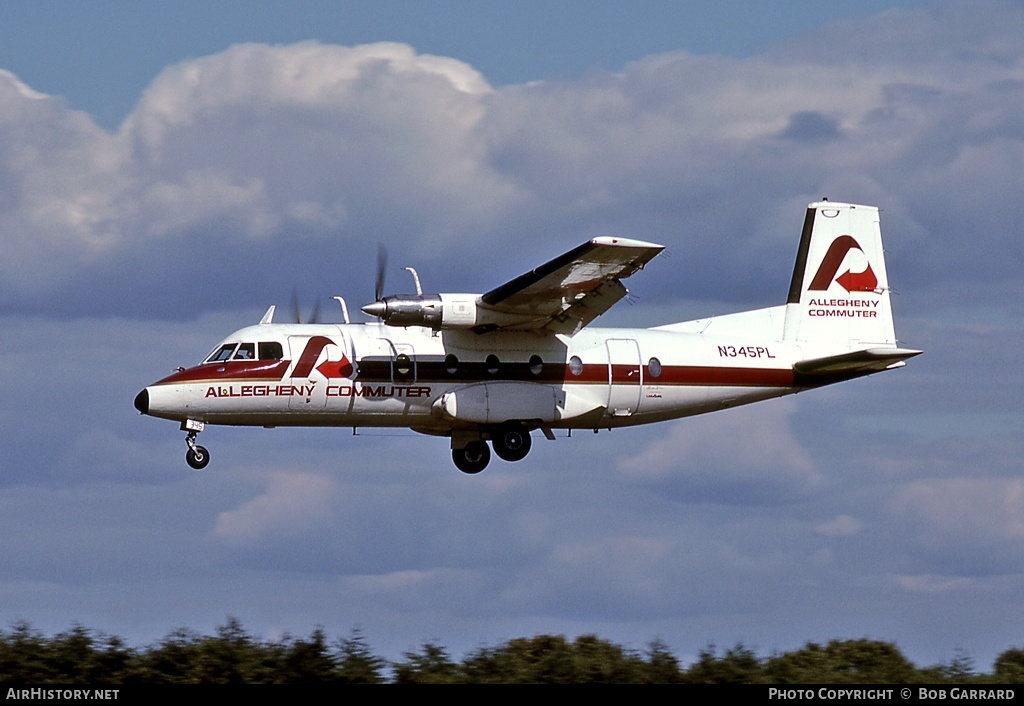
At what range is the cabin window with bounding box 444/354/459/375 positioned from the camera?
987 inches

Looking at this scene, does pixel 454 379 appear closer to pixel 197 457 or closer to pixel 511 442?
pixel 511 442

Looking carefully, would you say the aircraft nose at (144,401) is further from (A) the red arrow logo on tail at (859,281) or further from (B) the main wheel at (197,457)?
(A) the red arrow logo on tail at (859,281)

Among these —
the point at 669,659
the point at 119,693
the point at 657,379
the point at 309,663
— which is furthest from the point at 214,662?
the point at 657,379

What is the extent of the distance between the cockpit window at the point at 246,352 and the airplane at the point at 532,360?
0.02 meters

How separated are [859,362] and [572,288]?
19.8ft

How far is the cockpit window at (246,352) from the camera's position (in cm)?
2467

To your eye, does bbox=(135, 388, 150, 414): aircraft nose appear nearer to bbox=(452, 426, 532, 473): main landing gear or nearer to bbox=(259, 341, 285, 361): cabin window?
bbox=(259, 341, 285, 361): cabin window

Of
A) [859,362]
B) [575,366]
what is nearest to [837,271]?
[859,362]

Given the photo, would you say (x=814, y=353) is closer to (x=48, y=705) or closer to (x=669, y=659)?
(x=669, y=659)

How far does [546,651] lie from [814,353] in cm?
1098

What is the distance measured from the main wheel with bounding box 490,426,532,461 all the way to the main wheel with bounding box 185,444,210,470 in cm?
491

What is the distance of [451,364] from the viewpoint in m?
25.1

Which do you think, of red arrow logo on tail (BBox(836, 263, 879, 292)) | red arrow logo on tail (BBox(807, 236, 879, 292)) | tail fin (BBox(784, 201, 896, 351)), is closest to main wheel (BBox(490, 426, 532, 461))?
tail fin (BBox(784, 201, 896, 351))

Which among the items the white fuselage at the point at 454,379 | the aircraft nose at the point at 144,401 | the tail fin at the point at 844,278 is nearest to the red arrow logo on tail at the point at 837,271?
the tail fin at the point at 844,278
